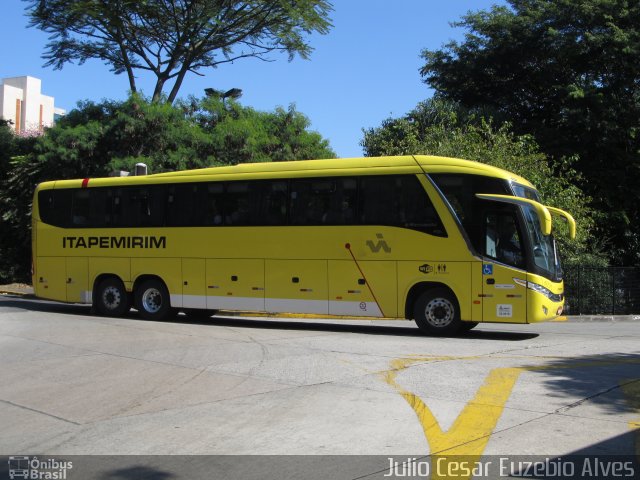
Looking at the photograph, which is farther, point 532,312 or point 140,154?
point 140,154

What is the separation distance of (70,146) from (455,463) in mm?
25416

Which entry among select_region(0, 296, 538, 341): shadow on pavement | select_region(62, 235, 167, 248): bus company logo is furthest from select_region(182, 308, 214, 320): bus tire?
select_region(62, 235, 167, 248): bus company logo

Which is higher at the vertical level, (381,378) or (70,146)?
(70,146)

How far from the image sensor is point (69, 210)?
59.5ft

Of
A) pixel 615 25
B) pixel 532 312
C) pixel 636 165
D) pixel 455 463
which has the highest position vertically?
pixel 615 25

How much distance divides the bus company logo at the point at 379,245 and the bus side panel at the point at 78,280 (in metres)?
8.37

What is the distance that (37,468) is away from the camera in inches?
211

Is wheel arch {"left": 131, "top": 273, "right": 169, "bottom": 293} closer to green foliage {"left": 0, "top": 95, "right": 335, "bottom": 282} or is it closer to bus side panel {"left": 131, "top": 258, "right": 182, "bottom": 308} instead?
bus side panel {"left": 131, "top": 258, "right": 182, "bottom": 308}

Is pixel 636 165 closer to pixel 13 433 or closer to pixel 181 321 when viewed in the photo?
pixel 181 321

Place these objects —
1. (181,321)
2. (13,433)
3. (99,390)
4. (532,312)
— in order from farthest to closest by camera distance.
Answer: (181,321) < (532,312) < (99,390) < (13,433)

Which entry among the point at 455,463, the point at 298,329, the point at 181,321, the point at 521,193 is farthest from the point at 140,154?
the point at 455,463

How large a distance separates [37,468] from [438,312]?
9681 mm

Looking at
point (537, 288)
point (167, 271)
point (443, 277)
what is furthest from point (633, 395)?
point (167, 271)

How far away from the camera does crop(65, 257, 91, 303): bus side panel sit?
17.8 m
